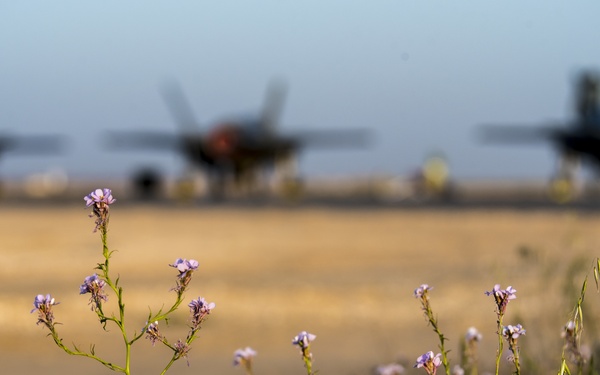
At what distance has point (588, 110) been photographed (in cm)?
4797

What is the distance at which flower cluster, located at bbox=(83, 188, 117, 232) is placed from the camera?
2.35 meters

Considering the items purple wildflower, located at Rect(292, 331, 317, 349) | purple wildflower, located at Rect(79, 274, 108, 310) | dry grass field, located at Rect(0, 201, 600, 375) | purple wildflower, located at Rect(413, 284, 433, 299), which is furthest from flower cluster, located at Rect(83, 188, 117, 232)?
dry grass field, located at Rect(0, 201, 600, 375)

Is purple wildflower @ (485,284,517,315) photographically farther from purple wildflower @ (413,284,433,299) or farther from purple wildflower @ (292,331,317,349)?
purple wildflower @ (292,331,317,349)

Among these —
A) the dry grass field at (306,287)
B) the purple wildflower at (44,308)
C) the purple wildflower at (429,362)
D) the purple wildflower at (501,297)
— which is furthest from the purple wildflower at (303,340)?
the dry grass field at (306,287)

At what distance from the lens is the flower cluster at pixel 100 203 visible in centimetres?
235

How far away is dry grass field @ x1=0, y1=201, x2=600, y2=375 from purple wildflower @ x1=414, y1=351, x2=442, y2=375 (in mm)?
1842

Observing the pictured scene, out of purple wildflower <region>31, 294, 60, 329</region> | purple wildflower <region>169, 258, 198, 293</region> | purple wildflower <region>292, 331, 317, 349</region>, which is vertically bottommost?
purple wildflower <region>292, 331, 317, 349</region>

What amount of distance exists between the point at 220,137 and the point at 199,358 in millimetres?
40649

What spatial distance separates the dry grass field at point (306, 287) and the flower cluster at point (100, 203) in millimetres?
2121

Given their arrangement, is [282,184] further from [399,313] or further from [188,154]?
[399,313]

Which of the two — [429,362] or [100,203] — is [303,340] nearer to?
[429,362]

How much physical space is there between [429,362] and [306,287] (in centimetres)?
844

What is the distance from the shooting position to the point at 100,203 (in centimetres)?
238

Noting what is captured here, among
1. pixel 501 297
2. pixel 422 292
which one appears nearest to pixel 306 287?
pixel 422 292
